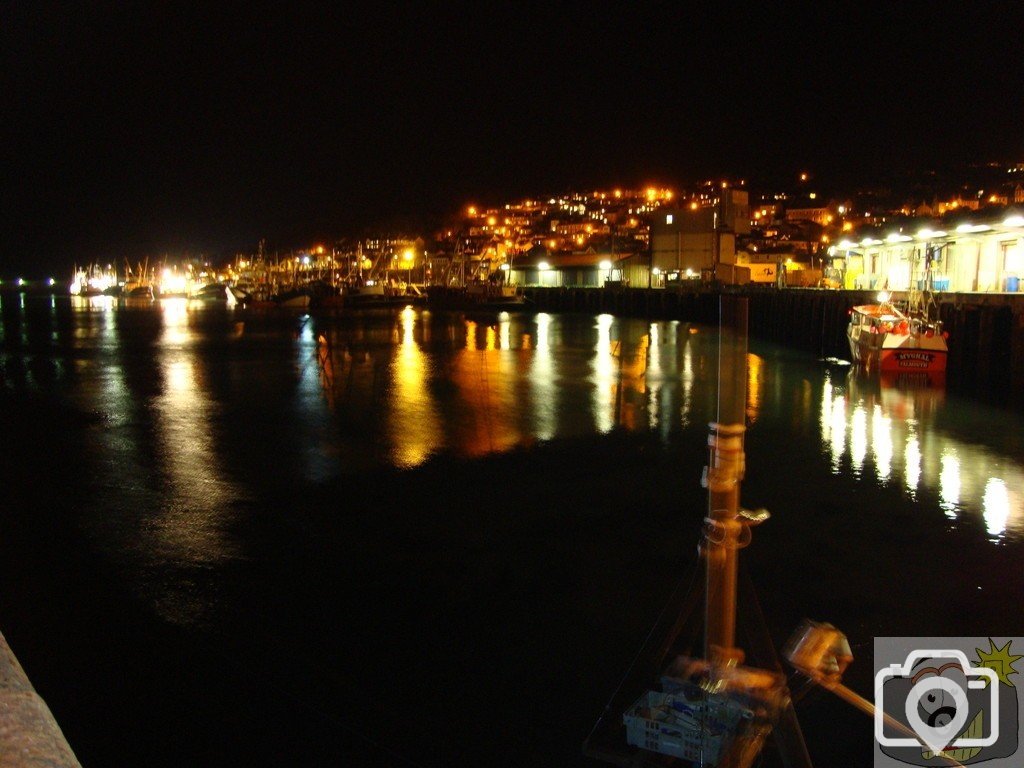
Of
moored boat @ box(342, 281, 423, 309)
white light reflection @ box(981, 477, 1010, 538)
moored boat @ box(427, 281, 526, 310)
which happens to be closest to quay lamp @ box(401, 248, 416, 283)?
moored boat @ box(342, 281, 423, 309)

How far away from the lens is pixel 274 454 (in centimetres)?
1227

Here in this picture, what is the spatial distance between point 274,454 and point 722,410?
9467 millimetres

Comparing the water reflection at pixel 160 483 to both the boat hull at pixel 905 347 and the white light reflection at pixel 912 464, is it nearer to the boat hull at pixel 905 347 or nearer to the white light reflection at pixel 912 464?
the white light reflection at pixel 912 464

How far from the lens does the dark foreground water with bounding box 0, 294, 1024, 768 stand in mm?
5105

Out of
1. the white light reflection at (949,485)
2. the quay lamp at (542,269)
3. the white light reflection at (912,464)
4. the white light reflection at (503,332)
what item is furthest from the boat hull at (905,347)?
the quay lamp at (542,269)

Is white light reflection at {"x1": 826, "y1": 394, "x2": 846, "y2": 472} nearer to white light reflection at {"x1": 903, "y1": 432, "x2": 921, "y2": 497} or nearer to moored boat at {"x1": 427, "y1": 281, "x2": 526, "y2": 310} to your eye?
white light reflection at {"x1": 903, "y1": 432, "x2": 921, "y2": 497}

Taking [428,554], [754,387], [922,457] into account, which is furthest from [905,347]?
[428,554]

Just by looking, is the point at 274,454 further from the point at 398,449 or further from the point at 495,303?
the point at 495,303

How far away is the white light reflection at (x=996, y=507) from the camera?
8.87 metres

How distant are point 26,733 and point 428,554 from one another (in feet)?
18.8

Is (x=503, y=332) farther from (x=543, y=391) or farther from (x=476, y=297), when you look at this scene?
(x=476, y=297)

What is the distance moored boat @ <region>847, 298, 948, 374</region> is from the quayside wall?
25.9 inches

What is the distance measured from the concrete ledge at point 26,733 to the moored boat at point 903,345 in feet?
75.0

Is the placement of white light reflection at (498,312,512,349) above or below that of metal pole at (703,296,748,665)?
below
